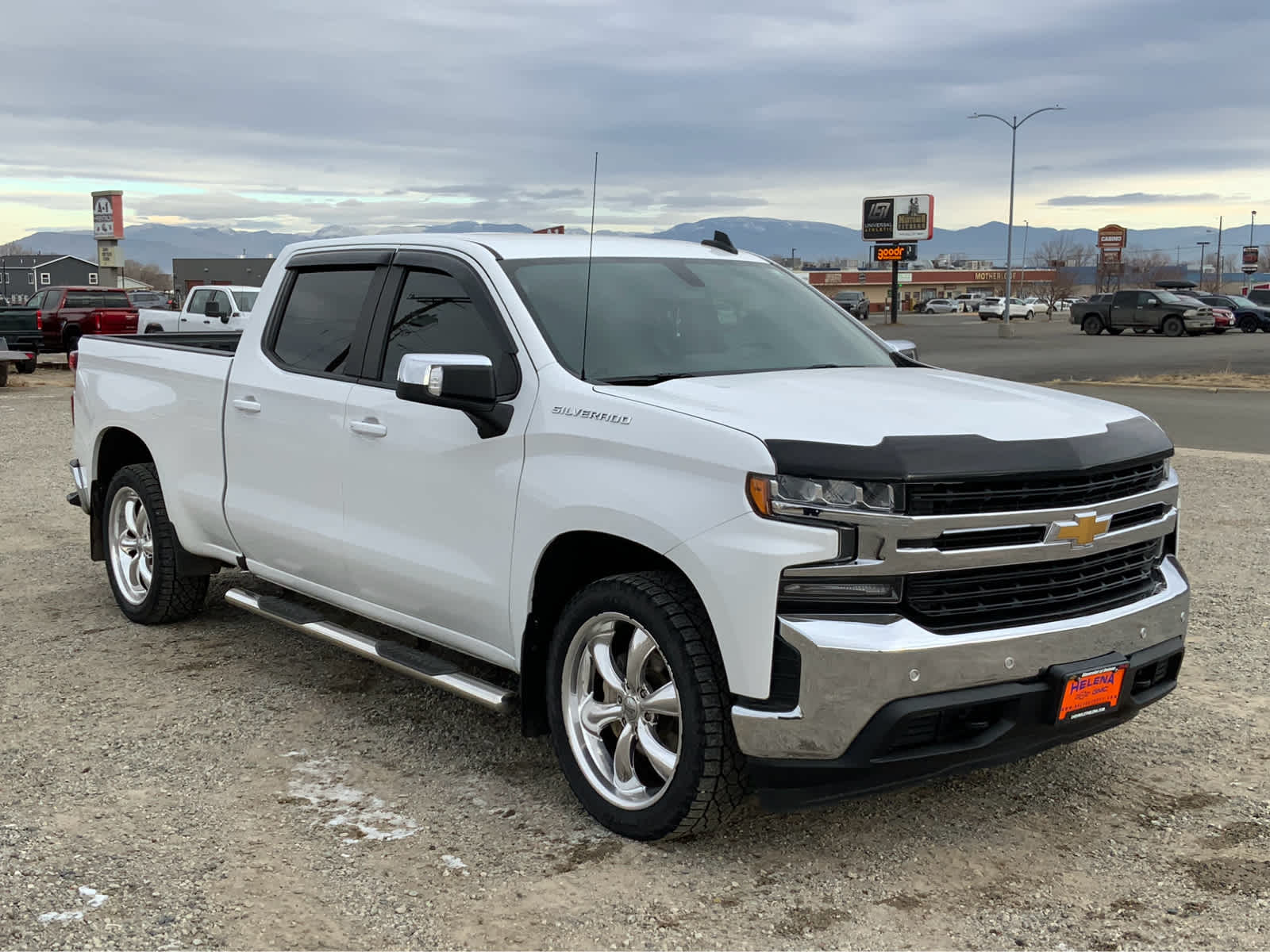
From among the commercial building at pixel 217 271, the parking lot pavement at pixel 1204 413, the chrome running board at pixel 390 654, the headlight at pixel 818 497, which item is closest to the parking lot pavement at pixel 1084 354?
the parking lot pavement at pixel 1204 413

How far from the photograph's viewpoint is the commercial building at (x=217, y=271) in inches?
2923

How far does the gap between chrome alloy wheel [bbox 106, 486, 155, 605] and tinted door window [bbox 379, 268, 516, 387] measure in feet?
7.72

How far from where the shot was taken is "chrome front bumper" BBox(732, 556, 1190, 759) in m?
3.52

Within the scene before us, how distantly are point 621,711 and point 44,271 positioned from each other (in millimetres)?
160354

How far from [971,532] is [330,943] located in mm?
2074

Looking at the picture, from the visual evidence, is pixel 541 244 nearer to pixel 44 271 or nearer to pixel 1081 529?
pixel 1081 529

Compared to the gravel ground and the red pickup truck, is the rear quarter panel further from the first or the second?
the red pickup truck

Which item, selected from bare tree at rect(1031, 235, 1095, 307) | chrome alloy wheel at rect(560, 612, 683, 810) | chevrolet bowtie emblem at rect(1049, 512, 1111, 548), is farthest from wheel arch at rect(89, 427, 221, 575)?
bare tree at rect(1031, 235, 1095, 307)

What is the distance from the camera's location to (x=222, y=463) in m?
5.96

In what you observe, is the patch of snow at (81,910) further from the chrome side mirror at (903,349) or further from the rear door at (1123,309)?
the rear door at (1123,309)

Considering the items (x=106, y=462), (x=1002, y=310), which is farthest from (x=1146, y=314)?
(x=106, y=462)

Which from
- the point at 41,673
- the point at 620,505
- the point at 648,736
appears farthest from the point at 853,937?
the point at 41,673

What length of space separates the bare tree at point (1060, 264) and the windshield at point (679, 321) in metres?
113

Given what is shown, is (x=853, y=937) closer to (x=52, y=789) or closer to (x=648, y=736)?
(x=648, y=736)
